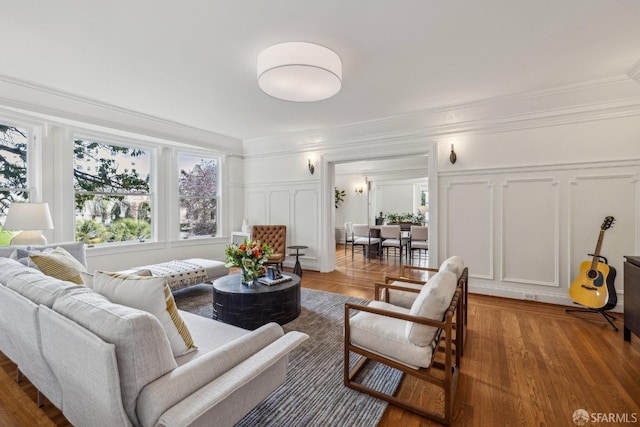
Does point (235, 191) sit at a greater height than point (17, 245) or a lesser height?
greater

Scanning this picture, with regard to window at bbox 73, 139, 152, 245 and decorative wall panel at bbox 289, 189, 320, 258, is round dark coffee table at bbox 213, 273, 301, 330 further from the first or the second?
window at bbox 73, 139, 152, 245

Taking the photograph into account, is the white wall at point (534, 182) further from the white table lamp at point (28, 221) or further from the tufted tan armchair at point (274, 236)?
the white table lamp at point (28, 221)

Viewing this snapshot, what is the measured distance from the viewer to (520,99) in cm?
365

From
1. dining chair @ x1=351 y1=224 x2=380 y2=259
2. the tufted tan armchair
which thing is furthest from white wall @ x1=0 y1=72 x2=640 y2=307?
dining chair @ x1=351 y1=224 x2=380 y2=259

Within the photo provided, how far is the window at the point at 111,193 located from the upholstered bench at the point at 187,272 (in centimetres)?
115

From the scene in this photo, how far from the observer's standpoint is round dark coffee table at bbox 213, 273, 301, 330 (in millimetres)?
2764

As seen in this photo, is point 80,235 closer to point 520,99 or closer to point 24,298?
point 24,298

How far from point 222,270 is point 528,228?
435cm

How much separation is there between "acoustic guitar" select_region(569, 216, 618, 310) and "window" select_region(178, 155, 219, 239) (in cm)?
603

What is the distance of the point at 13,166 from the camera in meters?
3.60

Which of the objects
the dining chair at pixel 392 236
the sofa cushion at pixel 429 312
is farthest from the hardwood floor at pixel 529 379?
the dining chair at pixel 392 236

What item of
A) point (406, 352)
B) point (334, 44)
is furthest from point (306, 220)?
point (406, 352)

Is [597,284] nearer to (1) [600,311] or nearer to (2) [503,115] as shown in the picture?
(1) [600,311]

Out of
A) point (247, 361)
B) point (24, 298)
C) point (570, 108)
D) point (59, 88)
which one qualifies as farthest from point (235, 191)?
point (570, 108)
